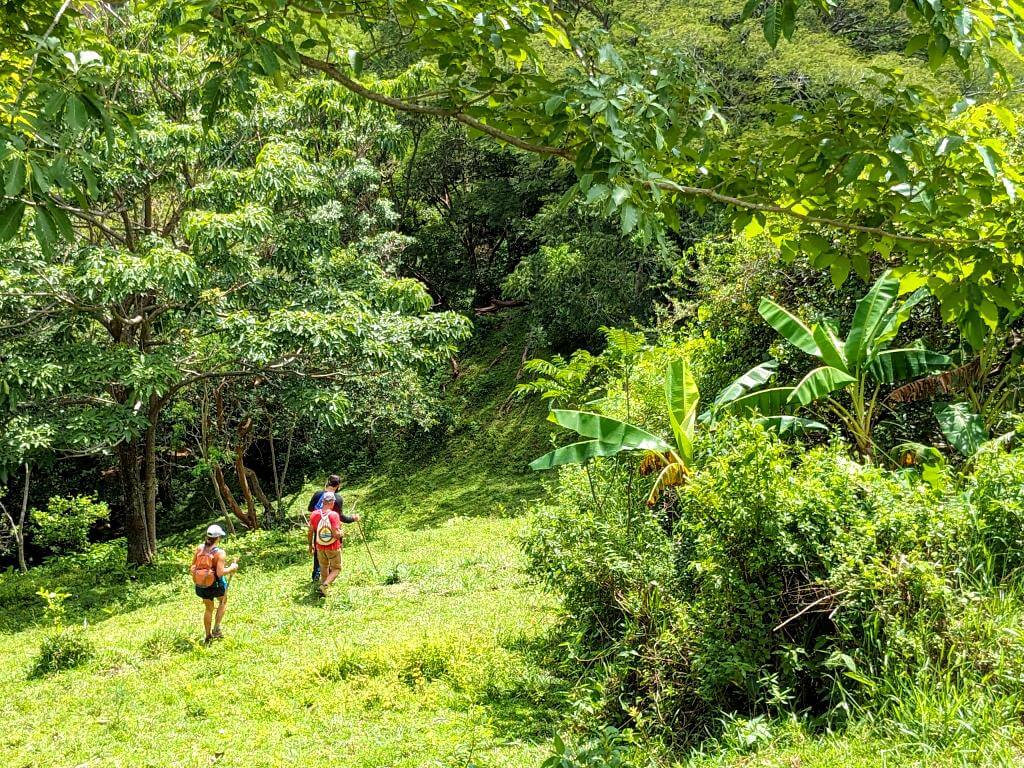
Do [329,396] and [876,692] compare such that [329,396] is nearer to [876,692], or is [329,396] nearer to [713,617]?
[713,617]

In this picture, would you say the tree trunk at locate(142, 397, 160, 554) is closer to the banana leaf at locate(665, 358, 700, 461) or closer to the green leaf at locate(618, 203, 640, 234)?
the banana leaf at locate(665, 358, 700, 461)

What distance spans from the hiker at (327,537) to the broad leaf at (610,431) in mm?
4886

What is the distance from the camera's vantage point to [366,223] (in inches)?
794

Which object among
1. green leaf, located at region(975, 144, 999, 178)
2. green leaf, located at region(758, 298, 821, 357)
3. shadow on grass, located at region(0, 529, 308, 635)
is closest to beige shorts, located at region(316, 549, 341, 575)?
shadow on grass, located at region(0, 529, 308, 635)

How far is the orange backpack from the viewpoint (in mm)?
8242

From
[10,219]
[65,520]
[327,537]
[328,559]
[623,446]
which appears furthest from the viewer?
[65,520]

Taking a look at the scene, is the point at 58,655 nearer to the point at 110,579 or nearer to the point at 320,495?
the point at 320,495

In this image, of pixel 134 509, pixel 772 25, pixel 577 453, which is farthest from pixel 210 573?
pixel 772 25

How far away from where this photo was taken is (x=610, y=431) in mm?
5910

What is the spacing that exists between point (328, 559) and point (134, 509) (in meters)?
5.46

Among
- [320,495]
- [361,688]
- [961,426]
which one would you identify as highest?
[961,426]

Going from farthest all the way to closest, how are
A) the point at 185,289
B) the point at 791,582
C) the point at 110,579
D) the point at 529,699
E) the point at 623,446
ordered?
the point at 110,579
the point at 185,289
the point at 623,446
the point at 529,699
the point at 791,582

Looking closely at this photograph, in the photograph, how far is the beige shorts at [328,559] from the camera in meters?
9.98

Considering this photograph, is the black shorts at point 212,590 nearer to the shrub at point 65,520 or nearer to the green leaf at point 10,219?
the green leaf at point 10,219
